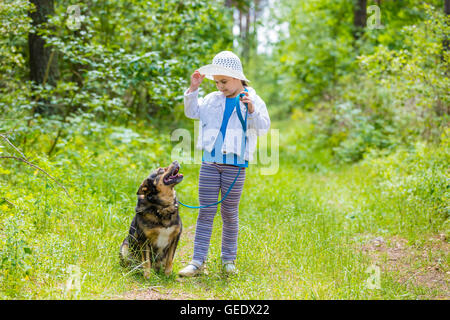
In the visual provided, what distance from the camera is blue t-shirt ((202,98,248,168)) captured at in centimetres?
434

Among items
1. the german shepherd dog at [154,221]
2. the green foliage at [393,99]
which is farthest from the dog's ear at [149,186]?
the green foliage at [393,99]

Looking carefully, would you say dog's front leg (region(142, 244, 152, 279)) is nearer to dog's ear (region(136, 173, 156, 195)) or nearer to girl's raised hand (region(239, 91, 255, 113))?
dog's ear (region(136, 173, 156, 195))

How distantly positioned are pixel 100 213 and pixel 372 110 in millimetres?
8239

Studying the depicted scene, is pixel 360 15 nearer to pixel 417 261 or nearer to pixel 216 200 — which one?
pixel 417 261

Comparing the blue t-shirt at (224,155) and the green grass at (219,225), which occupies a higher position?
the blue t-shirt at (224,155)

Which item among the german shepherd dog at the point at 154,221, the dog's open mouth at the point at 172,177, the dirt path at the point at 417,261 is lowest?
the dirt path at the point at 417,261

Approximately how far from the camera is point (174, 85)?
25.4 ft

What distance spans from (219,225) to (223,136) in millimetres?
1889

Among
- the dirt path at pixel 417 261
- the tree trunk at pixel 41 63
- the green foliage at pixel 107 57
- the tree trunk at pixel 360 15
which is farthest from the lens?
the tree trunk at pixel 360 15

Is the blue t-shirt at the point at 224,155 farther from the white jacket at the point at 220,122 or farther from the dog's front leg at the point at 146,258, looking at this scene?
the dog's front leg at the point at 146,258

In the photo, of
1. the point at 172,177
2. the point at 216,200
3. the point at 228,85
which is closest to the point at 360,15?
the point at 228,85

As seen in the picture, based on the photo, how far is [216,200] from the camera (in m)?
4.47

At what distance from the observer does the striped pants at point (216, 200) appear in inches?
173
